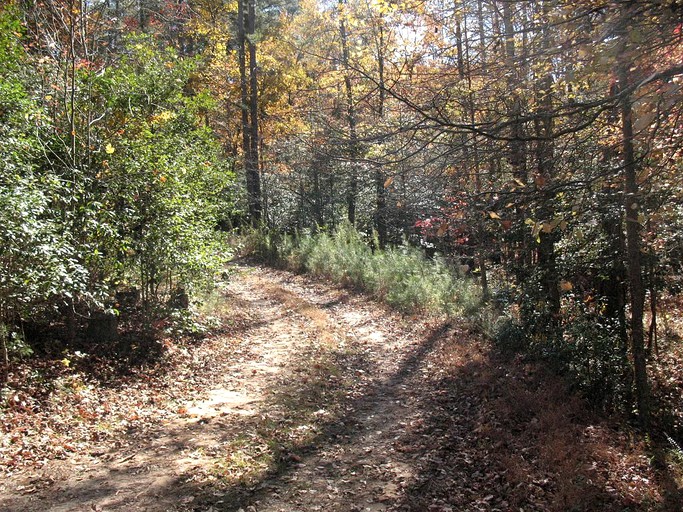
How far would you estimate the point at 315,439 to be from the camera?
6.32m

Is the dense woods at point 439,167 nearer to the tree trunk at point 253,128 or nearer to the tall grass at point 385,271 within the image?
the tall grass at point 385,271

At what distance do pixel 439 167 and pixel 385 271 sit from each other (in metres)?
9.23

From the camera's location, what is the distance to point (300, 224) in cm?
2506

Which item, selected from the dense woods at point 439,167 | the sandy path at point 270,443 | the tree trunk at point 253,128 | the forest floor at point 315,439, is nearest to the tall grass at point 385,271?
Result: the dense woods at point 439,167

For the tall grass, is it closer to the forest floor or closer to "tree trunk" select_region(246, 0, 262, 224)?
the forest floor

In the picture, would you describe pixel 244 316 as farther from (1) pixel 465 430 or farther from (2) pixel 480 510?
(2) pixel 480 510

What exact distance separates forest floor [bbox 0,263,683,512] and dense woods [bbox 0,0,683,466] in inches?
35.0

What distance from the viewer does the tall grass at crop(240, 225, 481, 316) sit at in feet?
39.7

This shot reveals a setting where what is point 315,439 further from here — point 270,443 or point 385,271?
point 385,271

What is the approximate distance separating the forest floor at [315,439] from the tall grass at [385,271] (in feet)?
8.35

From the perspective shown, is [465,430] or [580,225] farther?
[580,225]

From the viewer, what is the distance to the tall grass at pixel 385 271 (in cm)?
1211

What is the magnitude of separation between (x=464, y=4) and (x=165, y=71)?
7.04 m

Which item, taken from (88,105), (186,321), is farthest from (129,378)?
(88,105)
